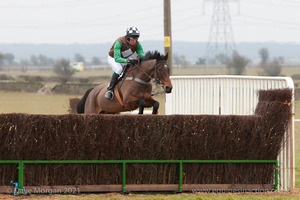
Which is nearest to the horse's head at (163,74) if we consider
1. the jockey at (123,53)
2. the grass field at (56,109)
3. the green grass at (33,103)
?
the jockey at (123,53)

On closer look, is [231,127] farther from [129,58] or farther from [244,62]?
[244,62]

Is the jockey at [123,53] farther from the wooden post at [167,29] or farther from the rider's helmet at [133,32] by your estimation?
the wooden post at [167,29]

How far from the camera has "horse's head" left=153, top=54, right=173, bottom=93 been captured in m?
13.6

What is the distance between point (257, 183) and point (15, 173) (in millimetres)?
3083

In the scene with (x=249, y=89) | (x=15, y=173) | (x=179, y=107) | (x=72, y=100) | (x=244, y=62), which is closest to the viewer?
(x=15, y=173)

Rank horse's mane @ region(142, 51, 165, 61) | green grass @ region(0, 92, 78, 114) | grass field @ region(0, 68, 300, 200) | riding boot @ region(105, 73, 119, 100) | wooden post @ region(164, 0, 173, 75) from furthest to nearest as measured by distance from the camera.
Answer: green grass @ region(0, 92, 78, 114) < wooden post @ region(164, 0, 173, 75) < riding boot @ region(105, 73, 119, 100) < horse's mane @ region(142, 51, 165, 61) < grass field @ region(0, 68, 300, 200)

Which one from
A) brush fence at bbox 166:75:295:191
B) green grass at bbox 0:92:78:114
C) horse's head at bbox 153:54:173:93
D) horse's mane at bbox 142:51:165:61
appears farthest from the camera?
green grass at bbox 0:92:78:114

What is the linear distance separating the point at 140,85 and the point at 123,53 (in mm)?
648

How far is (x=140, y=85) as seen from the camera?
1439 centimetres

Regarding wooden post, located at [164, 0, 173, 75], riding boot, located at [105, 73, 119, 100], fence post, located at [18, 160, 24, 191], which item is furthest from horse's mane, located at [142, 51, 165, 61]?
wooden post, located at [164, 0, 173, 75]

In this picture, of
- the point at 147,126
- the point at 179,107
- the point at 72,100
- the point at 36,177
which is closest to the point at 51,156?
the point at 36,177

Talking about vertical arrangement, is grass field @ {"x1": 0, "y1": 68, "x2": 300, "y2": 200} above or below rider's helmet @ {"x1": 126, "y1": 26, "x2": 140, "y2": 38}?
below

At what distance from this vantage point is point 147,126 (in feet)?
35.0

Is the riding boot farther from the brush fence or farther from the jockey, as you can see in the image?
the brush fence
